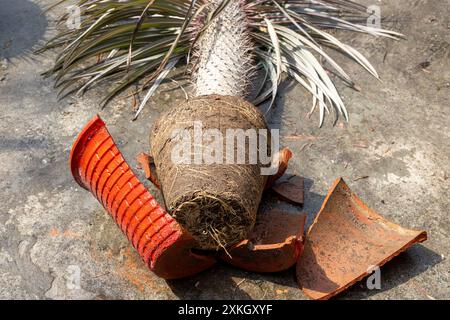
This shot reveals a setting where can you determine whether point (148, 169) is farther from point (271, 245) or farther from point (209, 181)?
point (271, 245)

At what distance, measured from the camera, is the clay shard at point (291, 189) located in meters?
3.53

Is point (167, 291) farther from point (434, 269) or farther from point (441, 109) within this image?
point (441, 109)

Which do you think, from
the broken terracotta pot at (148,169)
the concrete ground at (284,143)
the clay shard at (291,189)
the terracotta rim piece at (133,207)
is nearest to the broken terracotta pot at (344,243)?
the concrete ground at (284,143)

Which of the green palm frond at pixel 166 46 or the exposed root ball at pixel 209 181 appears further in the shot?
the green palm frond at pixel 166 46

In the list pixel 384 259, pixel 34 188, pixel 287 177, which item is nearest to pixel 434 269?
pixel 384 259

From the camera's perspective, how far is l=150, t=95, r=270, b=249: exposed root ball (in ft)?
9.57

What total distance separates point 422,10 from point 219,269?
3009 mm

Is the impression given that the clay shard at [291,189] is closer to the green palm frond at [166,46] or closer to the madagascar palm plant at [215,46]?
the madagascar palm plant at [215,46]

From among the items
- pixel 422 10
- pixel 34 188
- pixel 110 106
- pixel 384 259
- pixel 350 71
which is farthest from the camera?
pixel 422 10

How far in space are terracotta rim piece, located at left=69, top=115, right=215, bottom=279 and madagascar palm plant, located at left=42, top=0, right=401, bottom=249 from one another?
860 millimetres

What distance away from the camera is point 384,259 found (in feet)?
9.96

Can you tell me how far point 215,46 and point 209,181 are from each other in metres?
1.40

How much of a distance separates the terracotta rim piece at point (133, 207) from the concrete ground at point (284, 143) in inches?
7.7

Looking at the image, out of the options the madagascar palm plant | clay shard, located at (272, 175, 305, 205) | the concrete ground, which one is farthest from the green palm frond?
clay shard, located at (272, 175, 305, 205)
